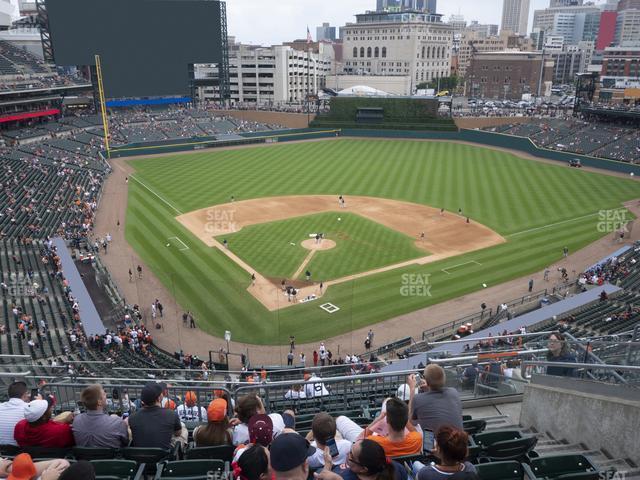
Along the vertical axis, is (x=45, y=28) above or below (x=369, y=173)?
above

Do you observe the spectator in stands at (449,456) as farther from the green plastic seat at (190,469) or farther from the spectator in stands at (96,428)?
the spectator in stands at (96,428)

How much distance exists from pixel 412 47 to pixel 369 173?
10002cm

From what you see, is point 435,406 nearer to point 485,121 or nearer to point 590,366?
point 590,366

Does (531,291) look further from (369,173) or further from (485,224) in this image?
(369,173)

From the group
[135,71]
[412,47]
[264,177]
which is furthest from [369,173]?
[412,47]

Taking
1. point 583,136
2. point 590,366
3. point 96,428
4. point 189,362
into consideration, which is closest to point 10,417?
point 96,428

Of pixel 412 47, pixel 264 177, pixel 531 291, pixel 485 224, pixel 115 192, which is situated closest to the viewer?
pixel 531 291

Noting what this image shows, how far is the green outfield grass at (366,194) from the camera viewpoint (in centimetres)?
2477

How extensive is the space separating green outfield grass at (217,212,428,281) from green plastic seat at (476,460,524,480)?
22210 millimetres

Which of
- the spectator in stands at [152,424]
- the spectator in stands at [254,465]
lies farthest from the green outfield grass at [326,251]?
the spectator in stands at [254,465]

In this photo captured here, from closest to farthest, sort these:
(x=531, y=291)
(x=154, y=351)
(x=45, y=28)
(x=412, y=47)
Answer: (x=154, y=351)
(x=531, y=291)
(x=45, y=28)
(x=412, y=47)

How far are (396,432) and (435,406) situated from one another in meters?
0.90

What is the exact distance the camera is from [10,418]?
6355 mm

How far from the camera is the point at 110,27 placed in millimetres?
69688
